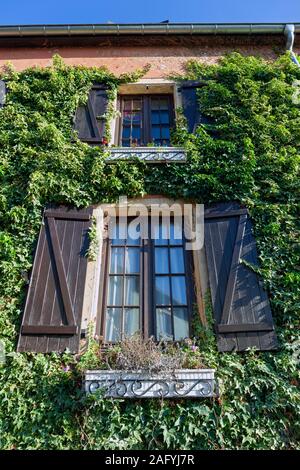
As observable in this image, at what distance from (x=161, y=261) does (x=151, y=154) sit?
1647mm

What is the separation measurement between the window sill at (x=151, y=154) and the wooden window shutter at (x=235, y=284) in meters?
1.01

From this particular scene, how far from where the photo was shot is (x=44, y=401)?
Answer: 11.8 feet

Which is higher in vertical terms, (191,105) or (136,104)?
(136,104)

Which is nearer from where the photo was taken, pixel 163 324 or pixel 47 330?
pixel 47 330

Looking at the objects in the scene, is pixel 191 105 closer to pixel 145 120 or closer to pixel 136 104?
pixel 145 120

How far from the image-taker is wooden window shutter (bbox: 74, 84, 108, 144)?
234 inches

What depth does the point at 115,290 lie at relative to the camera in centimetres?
468

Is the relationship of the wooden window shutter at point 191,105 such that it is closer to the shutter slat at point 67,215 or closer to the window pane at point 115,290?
the shutter slat at point 67,215

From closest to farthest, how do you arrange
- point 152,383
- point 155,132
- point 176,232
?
point 152,383, point 176,232, point 155,132

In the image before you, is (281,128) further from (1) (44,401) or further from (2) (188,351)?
(1) (44,401)

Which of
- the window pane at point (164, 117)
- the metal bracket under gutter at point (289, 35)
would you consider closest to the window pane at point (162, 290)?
the window pane at point (164, 117)

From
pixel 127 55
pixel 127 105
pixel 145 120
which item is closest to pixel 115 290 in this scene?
pixel 145 120

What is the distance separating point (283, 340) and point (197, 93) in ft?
14.7

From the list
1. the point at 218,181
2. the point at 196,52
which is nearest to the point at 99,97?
the point at 196,52
